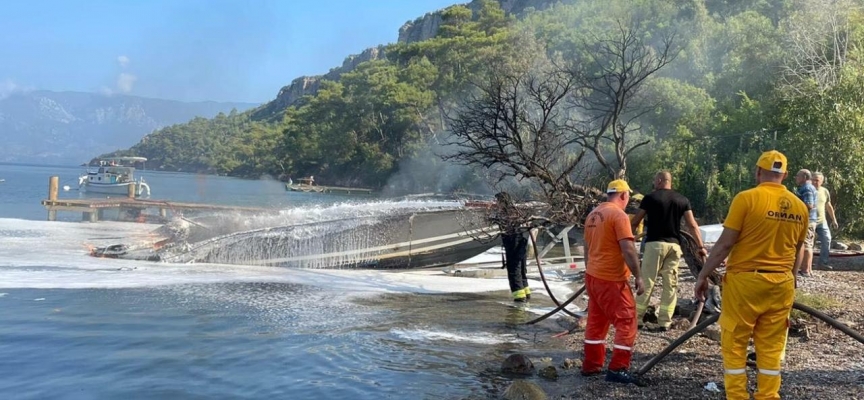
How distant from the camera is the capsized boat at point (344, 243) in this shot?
1692 cm

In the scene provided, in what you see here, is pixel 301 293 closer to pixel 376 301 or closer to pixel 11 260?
pixel 376 301

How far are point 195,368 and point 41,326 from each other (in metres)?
3.45

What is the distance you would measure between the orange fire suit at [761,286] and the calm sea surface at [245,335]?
2446mm

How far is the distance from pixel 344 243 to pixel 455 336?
7817 mm

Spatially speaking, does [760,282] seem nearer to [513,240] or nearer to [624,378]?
[624,378]

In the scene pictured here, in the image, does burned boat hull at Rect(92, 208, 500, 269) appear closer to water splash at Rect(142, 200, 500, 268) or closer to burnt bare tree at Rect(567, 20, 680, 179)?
water splash at Rect(142, 200, 500, 268)

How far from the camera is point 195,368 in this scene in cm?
805

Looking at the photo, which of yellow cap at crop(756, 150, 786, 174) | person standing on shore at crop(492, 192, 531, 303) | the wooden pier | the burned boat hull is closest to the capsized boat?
the burned boat hull

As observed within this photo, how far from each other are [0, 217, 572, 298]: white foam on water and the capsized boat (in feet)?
1.84

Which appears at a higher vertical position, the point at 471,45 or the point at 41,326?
the point at 471,45

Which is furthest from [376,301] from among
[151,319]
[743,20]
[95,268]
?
[743,20]

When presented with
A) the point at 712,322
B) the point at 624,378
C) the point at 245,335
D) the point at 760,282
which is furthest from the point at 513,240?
the point at 760,282

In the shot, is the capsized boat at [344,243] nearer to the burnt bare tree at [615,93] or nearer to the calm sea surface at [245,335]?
the calm sea surface at [245,335]

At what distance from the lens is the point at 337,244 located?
17.0m
